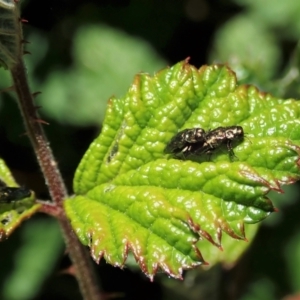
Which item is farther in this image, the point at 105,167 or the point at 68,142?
the point at 68,142

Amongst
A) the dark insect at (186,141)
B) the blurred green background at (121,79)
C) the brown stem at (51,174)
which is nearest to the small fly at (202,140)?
the dark insect at (186,141)

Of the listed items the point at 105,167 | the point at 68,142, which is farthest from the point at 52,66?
the point at 105,167

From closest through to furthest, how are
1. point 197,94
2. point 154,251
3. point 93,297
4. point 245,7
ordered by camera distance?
point 154,251 → point 197,94 → point 93,297 → point 245,7

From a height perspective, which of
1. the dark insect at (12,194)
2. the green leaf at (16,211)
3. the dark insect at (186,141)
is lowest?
the green leaf at (16,211)

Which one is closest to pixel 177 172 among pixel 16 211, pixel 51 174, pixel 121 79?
pixel 51 174

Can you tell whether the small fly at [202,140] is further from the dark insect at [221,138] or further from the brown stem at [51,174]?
the brown stem at [51,174]

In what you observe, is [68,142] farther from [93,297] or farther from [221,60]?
[93,297]
